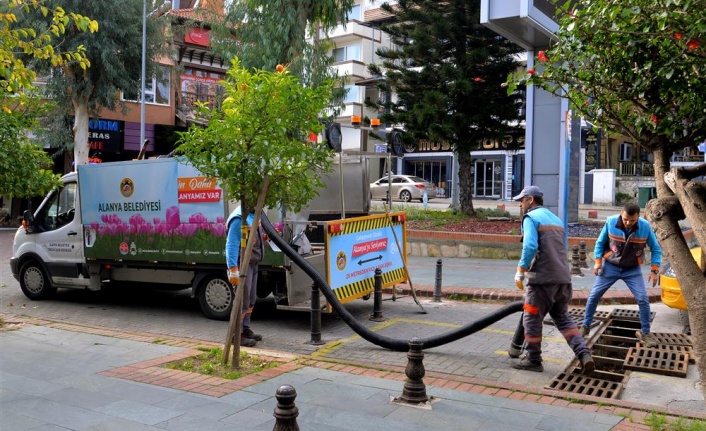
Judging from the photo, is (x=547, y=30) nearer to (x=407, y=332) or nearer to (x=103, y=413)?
(x=407, y=332)

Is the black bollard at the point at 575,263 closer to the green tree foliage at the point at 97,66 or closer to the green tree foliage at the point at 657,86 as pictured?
the green tree foliage at the point at 657,86

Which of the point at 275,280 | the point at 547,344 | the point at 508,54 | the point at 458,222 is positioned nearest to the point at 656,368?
the point at 547,344

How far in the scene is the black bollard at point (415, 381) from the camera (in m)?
5.55

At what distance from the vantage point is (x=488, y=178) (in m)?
44.8

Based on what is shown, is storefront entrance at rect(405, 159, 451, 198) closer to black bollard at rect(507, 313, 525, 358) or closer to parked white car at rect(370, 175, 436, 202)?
parked white car at rect(370, 175, 436, 202)

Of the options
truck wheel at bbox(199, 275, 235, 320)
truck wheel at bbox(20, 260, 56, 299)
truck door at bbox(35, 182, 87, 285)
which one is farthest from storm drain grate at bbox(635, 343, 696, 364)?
truck wheel at bbox(20, 260, 56, 299)

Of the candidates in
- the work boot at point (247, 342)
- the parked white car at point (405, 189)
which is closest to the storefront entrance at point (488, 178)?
the parked white car at point (405, 189)

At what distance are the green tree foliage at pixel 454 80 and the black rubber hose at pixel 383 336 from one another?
41.2 feet

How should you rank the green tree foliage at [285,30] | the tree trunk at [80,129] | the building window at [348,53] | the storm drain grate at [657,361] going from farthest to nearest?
1. the building window at [348,53]
2. the tree trunk at [80,129]
3. the green tree foliage at [285,30]
4. the storm drain grate at [657,361]

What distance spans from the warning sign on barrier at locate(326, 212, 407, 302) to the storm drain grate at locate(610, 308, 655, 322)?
3.25 metres

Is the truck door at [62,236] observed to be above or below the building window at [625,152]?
below

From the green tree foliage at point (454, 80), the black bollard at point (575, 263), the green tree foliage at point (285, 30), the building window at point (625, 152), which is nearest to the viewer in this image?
the black bollard at point (575, 263)

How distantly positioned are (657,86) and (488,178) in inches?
1607

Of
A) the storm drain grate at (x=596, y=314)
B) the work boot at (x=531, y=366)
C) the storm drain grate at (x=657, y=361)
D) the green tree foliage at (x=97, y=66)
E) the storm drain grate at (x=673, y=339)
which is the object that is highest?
the green tree foliage at (x=97, y=66)
